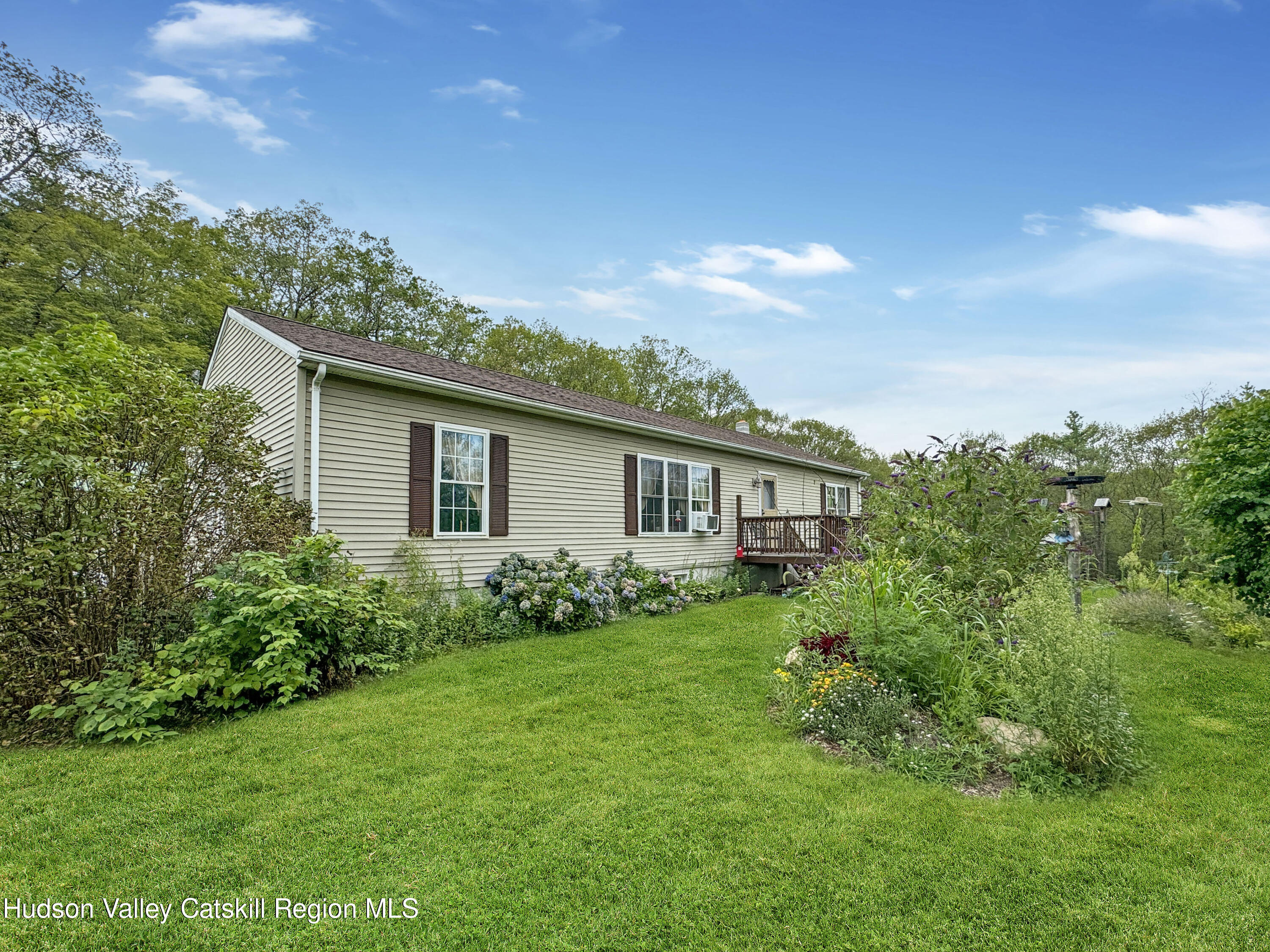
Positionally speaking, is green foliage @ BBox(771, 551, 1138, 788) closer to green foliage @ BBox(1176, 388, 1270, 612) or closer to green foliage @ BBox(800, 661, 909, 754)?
green foliage @ BBox(800, 661, 909, 754)

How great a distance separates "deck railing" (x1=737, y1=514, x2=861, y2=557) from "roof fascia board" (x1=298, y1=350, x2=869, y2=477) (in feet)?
6.33

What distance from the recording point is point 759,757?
3.68m

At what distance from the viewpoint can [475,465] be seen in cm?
836

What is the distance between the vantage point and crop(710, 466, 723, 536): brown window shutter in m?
12.7

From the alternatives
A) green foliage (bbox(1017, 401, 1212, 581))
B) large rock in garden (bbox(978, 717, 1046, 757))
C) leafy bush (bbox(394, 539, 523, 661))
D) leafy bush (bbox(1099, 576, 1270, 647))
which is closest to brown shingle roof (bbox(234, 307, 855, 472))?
leafy bush (bbox(394, 539, 523, 661))

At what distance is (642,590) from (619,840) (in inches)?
273

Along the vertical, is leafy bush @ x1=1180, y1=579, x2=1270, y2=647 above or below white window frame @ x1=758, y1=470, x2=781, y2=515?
below

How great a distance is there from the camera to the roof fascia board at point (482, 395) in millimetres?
6852

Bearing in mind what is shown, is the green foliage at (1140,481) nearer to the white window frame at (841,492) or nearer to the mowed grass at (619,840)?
the white window frame at (841,492)

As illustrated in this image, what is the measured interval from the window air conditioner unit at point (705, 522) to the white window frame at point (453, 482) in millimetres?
5108

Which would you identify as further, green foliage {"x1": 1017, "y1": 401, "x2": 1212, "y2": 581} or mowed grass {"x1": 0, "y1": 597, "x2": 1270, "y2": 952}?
green foliage {"x1": 1017, "y1": 401, "x2": 1212, "y2": 581}

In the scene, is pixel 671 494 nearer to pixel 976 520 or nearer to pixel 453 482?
pixel 453 482

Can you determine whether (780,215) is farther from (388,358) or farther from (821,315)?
(388,358)

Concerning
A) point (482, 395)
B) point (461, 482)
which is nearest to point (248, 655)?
point (461, 482)
